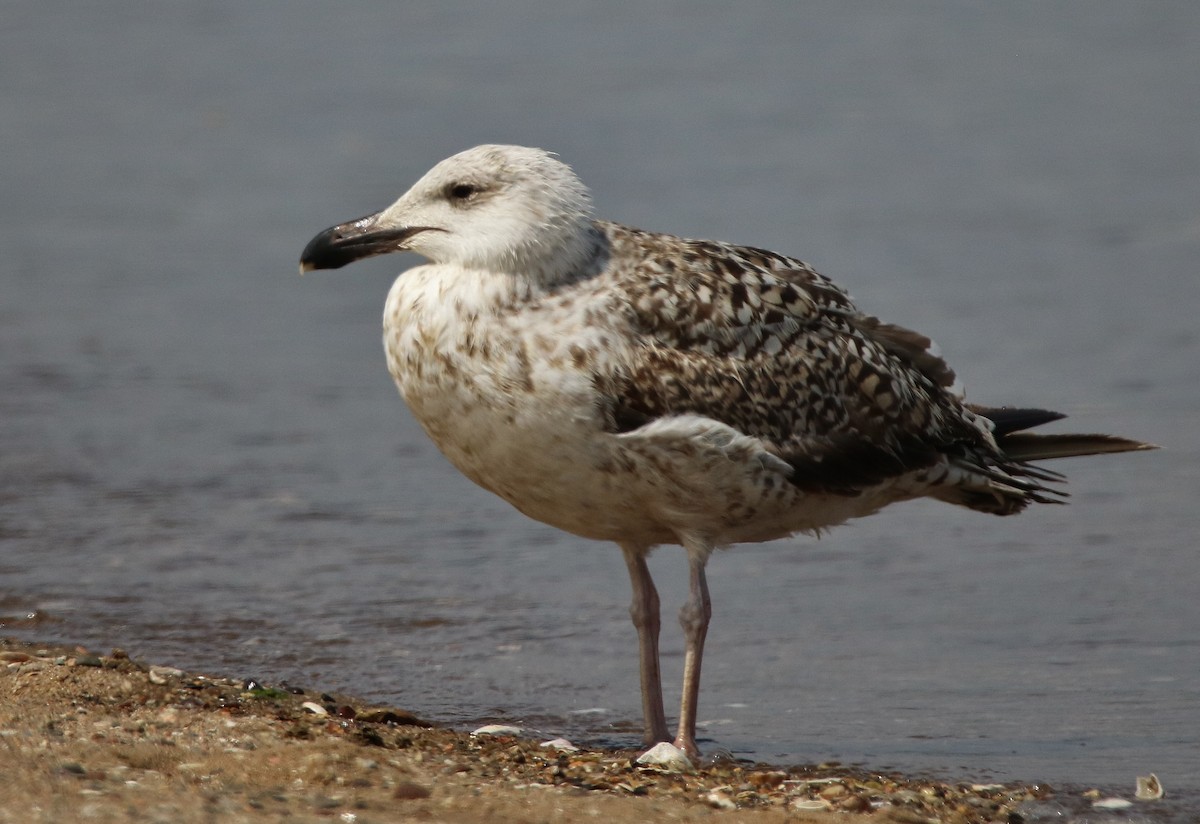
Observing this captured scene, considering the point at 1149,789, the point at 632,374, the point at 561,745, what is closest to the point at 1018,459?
the point at 1149,789

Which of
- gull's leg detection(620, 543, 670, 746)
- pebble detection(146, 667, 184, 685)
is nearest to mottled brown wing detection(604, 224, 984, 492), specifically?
gull's leg detection(620, 543, 670, 746)

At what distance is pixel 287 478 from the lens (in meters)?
9.78

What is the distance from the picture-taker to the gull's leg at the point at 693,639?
20.3 feet

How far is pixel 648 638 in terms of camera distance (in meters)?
6.62

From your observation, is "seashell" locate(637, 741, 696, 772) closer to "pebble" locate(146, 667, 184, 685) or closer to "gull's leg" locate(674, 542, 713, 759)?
"gull's leg" locate(674, 542, 713, 759)

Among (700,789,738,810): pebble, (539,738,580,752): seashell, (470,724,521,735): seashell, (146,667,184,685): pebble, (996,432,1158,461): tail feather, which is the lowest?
(700,789,738,810): pebble

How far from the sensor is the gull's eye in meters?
6.11

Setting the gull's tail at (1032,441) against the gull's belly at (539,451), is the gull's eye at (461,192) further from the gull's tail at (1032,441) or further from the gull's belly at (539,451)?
the gull's tail at (1032,441)

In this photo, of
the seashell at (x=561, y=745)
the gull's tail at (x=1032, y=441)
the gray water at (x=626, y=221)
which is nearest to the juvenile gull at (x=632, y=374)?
the seashell at (x=561, y=745)

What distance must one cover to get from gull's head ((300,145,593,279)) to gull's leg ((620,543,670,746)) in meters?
1.15

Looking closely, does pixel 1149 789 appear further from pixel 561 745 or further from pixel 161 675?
pixel 161 675

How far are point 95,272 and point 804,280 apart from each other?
7.73 meters

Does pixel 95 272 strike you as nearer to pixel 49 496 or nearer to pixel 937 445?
pixel 49 496

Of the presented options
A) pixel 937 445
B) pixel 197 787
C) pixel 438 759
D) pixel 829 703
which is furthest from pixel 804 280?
pixel 197 787
